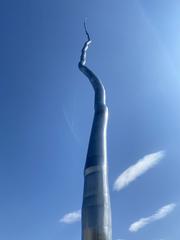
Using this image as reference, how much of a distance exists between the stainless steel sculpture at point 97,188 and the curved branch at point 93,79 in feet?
4.33

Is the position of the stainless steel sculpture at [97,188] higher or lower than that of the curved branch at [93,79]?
lower

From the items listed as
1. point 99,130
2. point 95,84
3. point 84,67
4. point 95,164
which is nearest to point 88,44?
point 84,67

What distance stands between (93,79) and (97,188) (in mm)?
10748

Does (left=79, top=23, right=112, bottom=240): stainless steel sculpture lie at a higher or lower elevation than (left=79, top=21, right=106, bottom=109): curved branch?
lower

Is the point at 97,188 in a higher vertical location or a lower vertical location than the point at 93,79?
lower

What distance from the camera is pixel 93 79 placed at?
76.1 feet

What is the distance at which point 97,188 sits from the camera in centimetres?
1459

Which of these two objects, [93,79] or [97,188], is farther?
[93,79]

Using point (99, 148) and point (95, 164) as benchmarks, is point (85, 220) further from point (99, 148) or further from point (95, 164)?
point (99, 148)

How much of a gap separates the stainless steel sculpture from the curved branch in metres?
1.32

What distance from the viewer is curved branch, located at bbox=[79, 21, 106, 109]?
20.7m

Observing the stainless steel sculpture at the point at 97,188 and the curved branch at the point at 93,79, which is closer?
the stainless steel sculpture at the point at 97,188

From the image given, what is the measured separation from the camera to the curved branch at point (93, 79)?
2065 cm

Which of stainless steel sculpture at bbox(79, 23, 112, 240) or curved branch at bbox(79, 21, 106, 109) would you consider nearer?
stainless steel sculpture at bbox(79, 23, 112, 240)
